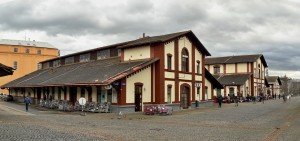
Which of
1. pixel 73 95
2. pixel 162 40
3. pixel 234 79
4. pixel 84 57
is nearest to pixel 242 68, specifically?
pixel 234 79

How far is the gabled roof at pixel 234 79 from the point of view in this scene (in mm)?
55188

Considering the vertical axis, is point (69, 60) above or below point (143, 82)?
above

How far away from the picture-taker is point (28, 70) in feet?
253

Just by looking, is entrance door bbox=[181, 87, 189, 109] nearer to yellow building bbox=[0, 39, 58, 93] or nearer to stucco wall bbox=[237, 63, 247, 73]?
stucco wall bbox=[237, 63, 247, 73]

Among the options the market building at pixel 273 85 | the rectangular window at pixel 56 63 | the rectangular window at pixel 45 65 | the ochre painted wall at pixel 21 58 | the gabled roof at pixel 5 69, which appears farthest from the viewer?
the market building at pixel 273 85

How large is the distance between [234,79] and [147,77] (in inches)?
1193

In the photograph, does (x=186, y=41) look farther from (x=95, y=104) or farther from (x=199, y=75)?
(x=95, y=104)

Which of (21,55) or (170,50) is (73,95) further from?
(21,55)

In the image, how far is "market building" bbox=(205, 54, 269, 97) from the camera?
2203 inches

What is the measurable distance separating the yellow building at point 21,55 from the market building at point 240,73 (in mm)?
39680

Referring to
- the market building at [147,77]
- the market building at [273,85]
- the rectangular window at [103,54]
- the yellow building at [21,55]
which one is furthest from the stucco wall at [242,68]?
the yellow building at [21,55]

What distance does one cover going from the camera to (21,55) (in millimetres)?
76688

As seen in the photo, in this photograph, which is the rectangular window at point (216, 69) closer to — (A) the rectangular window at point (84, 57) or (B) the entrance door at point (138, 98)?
(A) the rectangular window at point (84, 57)

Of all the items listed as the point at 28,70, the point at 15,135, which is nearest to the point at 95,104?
the point at 15,135
